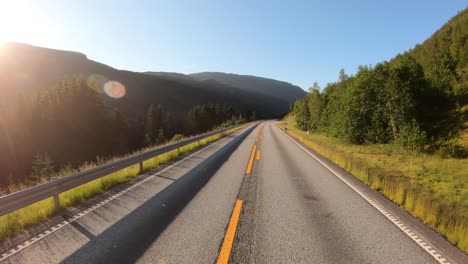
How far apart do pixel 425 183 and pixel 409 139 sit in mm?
7967

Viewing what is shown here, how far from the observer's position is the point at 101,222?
5.16m

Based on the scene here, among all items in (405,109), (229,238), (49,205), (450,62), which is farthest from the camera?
(450,62)

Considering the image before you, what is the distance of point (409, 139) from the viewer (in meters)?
16.6

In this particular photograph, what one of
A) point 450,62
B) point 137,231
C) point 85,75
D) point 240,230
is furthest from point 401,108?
point 85,75

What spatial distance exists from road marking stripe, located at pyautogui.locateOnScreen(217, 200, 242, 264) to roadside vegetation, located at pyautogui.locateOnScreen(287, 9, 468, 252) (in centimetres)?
381

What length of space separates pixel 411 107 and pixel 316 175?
569 inches

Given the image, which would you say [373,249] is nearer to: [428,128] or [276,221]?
[276,221]

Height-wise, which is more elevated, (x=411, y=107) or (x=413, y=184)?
(x=411, y=107)

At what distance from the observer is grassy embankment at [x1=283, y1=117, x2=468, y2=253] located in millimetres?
5055

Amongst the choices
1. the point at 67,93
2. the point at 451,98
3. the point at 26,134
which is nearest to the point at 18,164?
the point at 26,134

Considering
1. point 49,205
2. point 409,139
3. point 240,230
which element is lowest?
point 49,205

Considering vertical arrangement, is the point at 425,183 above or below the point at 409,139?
below

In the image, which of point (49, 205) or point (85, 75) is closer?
point (49, 205)

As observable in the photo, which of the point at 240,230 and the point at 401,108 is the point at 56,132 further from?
the point at 401,108
